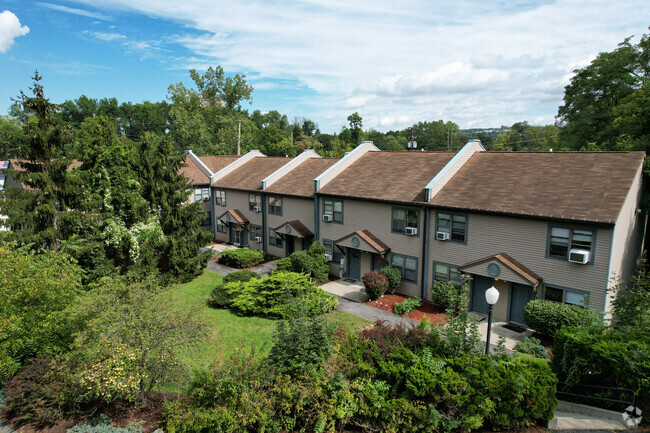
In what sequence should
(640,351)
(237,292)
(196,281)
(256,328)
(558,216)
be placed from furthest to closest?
(196,281) < (237,292) < (256,328) < (558,216) < (640,351)

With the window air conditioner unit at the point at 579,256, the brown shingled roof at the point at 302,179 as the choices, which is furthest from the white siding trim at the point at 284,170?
the window air conditioner unit at the point at 579,256

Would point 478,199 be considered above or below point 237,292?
above

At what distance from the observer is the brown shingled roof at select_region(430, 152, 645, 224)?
49.1 feet

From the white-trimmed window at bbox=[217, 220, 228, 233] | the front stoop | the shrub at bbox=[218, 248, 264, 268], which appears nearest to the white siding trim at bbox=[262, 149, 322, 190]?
the shrub at bbox=[218, 248, 264, 268]

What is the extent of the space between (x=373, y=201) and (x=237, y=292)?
28.5ft

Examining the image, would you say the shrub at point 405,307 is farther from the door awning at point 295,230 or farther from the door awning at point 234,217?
the door awning at point 234,217

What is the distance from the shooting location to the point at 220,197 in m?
33.0

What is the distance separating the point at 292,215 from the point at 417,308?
37.5 feet

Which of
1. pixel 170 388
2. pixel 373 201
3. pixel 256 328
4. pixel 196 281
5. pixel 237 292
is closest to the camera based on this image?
pixel 170 388

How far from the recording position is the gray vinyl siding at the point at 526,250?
14.5 metres

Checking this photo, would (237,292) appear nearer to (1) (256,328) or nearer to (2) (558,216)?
(1) (256,328)

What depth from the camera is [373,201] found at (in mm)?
21156

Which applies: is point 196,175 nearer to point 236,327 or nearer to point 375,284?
point 236,327

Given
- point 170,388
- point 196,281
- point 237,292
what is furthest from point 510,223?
point 196,281
